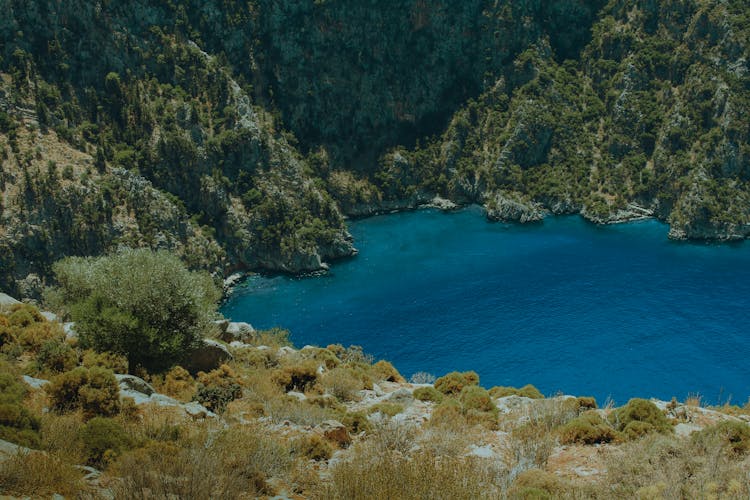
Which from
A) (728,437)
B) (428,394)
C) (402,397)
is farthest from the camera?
(428,394)

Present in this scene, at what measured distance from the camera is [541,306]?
87.1 meters

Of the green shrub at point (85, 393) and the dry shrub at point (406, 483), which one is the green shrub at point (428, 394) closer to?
the dry shrub at point (406, 483)

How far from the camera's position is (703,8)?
117 meters

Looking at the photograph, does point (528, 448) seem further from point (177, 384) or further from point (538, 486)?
point (177, 384)

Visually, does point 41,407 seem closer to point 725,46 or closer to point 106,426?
point 106,426

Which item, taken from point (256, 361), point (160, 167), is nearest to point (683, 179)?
point (160, 167)

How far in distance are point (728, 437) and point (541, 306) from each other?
67.1 metres

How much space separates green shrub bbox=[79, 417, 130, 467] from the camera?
18.6 metres

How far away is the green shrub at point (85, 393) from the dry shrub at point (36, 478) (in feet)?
26.4

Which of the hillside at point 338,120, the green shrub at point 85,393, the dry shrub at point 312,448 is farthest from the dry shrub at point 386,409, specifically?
the hillside at point 338,120

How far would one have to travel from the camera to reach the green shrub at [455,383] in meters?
35.6

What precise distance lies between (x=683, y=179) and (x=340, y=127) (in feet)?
216

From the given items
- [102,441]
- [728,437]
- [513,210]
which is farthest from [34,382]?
[513,210]

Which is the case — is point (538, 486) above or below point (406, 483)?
below
